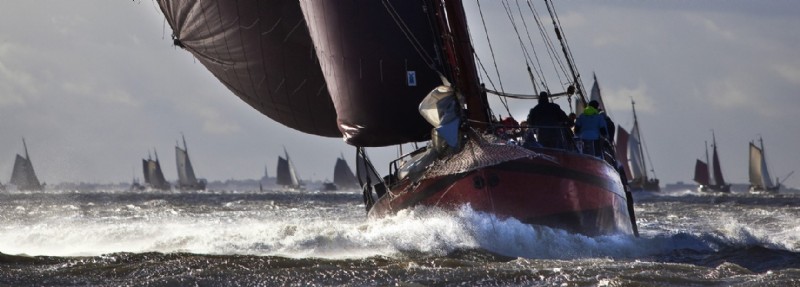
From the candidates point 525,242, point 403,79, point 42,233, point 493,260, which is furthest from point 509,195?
point 42,233

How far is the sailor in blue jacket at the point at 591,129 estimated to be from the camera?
22.1 metres

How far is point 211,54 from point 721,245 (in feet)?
40.6

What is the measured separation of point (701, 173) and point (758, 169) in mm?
7942

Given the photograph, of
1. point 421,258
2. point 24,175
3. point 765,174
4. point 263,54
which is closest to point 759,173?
point 765,174

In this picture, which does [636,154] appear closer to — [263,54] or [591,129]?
[263,54]

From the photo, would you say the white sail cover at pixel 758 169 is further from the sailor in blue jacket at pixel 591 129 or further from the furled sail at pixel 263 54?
the sailor in blue jacket at pixel 591 129

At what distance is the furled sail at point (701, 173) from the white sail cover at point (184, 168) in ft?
159

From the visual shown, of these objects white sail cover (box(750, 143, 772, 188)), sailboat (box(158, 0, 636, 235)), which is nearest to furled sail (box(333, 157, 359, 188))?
white sail cover (box(750, 143, 772, 188))

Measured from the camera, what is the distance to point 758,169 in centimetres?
11688

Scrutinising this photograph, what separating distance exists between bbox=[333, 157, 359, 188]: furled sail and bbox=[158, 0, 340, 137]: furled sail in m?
128

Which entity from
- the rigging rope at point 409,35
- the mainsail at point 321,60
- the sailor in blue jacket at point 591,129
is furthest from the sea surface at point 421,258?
the rigging rope at point 409,35

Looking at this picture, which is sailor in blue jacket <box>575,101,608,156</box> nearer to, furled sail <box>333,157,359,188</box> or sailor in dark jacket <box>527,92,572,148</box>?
sailor in dark jacket <box>527,92,572,148</box>

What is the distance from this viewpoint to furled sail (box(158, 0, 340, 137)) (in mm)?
28969

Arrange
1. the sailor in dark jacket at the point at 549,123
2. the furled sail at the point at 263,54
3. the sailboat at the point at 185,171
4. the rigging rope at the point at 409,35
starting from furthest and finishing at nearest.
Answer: the sailboat at the point at 185,171, the furled sail at the point at 263,54, the rigging rope at the point at 409,35, the sailor in dark jacket at the point at 549,123
